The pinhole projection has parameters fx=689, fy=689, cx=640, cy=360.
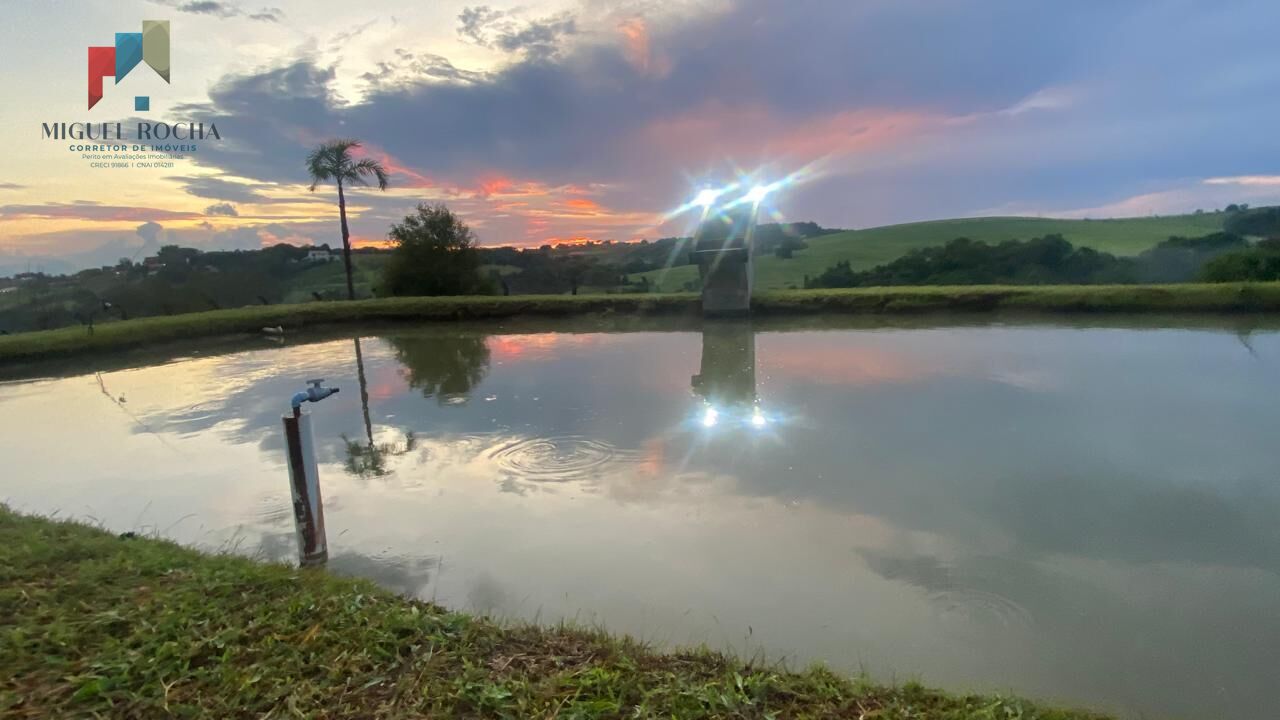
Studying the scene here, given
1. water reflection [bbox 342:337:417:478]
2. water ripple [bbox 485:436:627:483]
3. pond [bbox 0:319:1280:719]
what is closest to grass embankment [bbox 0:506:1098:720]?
pond [bbox 0:319:1280:719]

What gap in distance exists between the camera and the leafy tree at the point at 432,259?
17.8m

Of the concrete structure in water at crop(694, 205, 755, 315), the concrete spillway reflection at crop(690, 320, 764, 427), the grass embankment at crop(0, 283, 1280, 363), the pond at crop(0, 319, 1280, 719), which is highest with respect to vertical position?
the concrete structure in water at crop(694, 205, 755, 315)

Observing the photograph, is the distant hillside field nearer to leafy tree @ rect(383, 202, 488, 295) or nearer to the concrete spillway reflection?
leafy tree @ rect(383, 202, 488, 295)

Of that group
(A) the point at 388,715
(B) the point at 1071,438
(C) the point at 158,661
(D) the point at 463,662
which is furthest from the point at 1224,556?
(C) the point at 158,661

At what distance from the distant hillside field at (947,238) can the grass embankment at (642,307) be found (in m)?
7.27

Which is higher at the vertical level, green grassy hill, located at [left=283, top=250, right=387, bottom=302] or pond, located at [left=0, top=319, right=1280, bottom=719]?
green grassy hill, located at [left=283, top=250, right=387, bottom=302]

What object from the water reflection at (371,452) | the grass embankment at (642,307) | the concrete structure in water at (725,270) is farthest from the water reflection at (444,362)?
the concrete structure in water at (725,270)

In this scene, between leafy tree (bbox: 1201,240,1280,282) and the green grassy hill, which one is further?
the green grassy hill

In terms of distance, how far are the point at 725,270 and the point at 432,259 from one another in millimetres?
9533

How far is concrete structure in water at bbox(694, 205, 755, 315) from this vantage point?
37.6 feet

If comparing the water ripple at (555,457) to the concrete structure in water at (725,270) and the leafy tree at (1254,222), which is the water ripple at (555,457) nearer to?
the concrete structure in water at (725,270)

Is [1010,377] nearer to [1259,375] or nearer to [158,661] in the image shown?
[1259,375]

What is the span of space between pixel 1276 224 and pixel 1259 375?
825 inches

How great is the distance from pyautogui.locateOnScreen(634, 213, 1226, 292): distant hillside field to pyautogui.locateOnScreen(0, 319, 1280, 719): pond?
13916 mm
